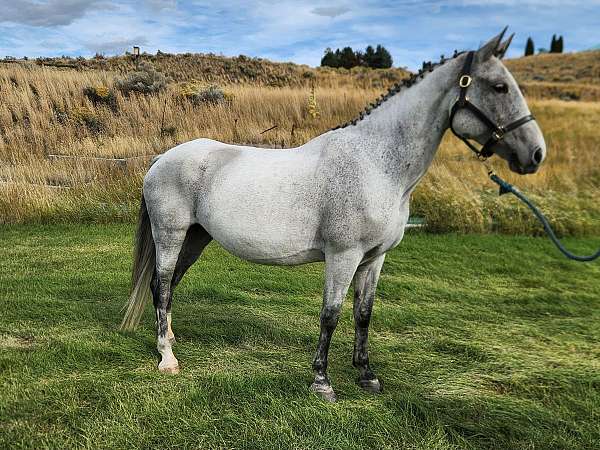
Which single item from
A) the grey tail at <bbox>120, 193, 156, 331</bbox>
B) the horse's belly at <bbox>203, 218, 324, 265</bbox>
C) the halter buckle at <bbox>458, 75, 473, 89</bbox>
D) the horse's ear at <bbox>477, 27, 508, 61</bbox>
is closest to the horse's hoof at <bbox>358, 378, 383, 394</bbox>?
the horse's belly at <bbox>203, 218, 324, 265</bbox>

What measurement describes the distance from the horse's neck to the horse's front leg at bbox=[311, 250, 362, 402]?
50 cm

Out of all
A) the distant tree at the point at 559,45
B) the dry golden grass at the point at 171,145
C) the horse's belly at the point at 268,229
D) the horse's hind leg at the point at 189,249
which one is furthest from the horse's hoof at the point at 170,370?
the distant tree at the point at 559,45

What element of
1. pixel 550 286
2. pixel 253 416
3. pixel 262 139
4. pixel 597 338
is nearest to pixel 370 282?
pixel 253 416

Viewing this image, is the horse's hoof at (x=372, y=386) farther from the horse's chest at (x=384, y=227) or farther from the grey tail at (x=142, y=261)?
the grey tail at (x=142, y=261)

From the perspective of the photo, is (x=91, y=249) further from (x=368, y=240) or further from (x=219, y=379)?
(x=368, y=240)

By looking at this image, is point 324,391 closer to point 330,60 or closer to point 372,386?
point 372,386

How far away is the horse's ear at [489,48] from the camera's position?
2301 millimetres

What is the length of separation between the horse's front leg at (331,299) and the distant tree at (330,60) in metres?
30.2

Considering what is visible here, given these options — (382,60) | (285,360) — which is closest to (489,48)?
(285,360)

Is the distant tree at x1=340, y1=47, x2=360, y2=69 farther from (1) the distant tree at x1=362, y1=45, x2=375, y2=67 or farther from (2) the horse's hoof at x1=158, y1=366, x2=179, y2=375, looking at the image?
(2) the horse's hoof at x1=158, y1=366, x2=179, y2=375

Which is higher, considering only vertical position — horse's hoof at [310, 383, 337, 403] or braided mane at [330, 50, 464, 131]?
braided mane at [330, 50, 464, 131]

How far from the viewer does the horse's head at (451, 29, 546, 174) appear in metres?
2.33

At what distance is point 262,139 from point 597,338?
7.41 meters

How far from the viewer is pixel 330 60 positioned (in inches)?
1235
